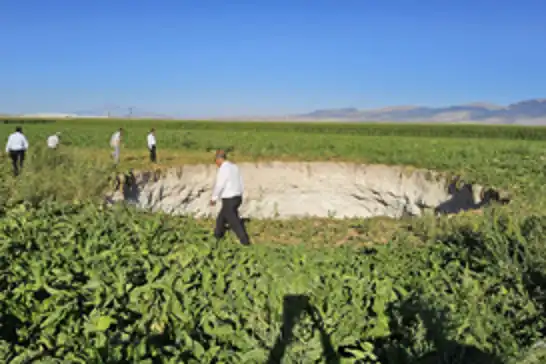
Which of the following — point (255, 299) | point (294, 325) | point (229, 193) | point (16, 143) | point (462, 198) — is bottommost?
point (462, 198)

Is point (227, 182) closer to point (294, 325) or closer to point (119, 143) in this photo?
point (294, 325)

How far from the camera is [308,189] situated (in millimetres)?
20469

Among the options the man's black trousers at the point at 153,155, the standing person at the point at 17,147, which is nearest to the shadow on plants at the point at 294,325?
the standing person at the point at 17,147

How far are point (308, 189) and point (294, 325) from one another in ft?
55.2

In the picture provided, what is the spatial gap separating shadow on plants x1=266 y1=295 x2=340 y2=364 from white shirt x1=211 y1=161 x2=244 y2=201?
4977mm

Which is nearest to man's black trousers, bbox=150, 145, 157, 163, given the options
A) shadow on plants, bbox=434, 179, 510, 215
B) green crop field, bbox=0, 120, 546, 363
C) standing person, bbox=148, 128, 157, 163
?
standing person, bbox=148, 128, 157, 163

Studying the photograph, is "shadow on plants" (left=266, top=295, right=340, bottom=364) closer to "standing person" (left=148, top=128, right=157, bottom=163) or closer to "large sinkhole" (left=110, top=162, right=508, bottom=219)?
"large sinkhole" (left=110, top=162, right=508, bottom=219)

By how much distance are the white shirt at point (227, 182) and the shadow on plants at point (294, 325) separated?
4.98 meters

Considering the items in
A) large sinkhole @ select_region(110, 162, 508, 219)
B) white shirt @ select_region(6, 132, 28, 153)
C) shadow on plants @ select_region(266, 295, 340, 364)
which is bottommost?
large sinkhole @ select_region(110, 162, 508, 219)

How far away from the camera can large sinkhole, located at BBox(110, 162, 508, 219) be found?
17.6m

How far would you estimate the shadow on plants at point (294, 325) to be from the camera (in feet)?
11.5

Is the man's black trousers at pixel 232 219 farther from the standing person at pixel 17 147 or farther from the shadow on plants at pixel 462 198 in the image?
the standing person at pixel 17 147

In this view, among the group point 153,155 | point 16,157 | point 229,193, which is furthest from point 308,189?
point 229,193

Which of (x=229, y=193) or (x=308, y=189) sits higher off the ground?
(x=229, y=193)
